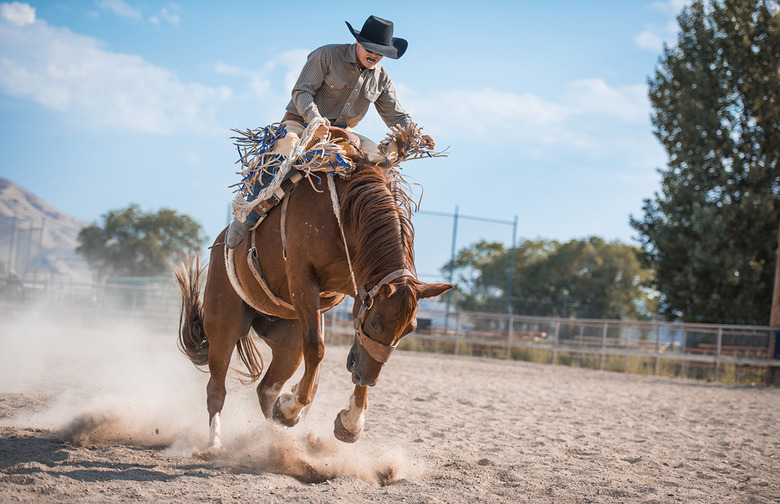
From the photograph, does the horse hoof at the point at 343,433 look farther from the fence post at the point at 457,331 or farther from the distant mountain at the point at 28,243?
the distant mountain at the point at 28,243

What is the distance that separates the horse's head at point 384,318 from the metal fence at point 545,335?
13583 millimetres

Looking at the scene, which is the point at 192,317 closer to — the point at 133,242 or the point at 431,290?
the point at 431,290

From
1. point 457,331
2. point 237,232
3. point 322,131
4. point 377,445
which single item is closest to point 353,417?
point 377,445

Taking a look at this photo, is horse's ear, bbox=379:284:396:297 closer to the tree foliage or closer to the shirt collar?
the shirt collar

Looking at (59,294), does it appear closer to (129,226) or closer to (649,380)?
(649,380)

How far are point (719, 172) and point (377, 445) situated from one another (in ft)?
63.6

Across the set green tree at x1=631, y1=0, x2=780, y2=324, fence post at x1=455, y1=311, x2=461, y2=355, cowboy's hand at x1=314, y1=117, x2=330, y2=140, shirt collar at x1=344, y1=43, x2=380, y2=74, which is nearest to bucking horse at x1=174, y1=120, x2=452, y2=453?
cowboy's hand at x1=314, y1=117, x2=330, y2=140

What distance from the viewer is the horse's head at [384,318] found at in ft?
11.3

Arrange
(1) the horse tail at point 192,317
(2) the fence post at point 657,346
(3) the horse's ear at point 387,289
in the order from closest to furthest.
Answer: (3) the horse's ear at point 387,289
(1) the horse tail at point 192,317
(2) the fence post at point 657,346

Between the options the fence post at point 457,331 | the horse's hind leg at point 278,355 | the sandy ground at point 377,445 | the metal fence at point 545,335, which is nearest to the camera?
the sandy ground at point 377,445

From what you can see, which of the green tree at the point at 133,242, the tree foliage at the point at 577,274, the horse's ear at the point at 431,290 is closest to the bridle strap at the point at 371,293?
the horse's ear at the point at 431,290

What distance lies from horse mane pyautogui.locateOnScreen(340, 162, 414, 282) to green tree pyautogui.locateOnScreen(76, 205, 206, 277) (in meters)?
36.8

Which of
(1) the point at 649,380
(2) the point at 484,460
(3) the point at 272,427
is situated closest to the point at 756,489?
(2) the point at 484,460

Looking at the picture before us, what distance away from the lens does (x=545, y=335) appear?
58.9 feet
